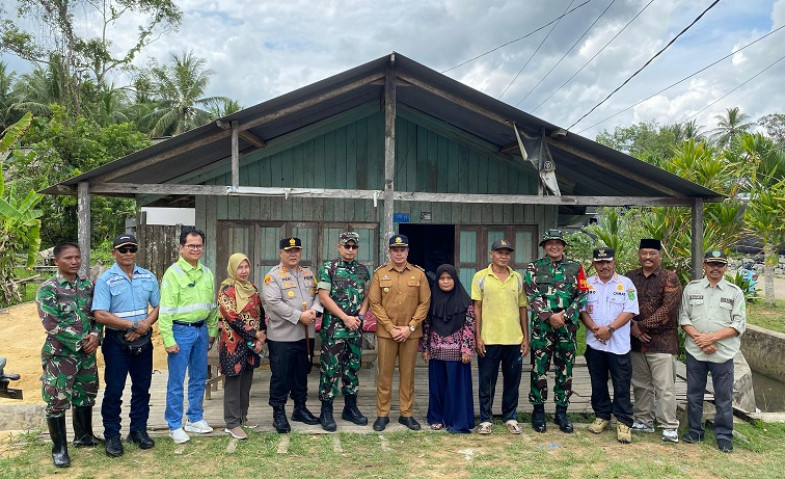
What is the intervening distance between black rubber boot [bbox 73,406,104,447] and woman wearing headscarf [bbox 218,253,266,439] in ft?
3.35

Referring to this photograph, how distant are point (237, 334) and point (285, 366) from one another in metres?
0.48

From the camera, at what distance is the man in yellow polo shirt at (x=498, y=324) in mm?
4332

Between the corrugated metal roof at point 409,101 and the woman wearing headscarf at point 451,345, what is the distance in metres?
1.91

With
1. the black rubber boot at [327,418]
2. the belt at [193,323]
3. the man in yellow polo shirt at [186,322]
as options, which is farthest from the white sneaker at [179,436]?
the black rubber boot at [327,418]

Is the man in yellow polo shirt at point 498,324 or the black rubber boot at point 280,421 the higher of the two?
the man in yellow polo shirt at point 498,324

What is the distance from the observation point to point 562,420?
15.1 ft

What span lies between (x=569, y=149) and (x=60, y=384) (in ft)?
16.2

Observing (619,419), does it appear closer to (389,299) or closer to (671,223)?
(389,299)

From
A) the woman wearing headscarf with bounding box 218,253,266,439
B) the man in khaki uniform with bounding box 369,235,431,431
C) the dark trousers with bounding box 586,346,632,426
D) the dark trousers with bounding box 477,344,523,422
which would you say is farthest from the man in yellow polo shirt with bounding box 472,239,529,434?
the woman wearing headscarf with bounding box 218,253,266,439

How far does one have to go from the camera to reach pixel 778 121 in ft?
112

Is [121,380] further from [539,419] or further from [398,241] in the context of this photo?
[539,419]

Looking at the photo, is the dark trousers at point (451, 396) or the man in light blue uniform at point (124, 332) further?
the dark trousers at point (451, 396)

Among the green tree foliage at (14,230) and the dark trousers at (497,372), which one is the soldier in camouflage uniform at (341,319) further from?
the green tree foliage at (14,230)

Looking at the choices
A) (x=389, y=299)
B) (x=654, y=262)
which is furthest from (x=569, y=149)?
(x=389, y=299)
